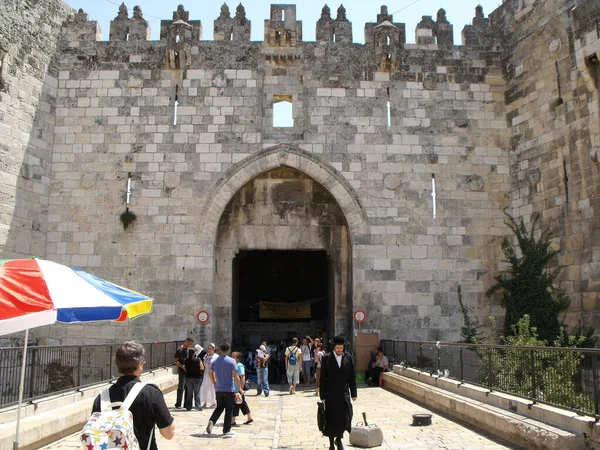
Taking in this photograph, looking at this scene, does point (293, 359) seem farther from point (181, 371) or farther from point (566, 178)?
point (566, 178)

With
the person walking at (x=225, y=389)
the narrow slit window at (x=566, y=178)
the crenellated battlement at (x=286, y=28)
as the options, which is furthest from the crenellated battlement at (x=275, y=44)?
the person walking at (x=225, y=389)

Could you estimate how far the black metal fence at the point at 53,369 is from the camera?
7.65m

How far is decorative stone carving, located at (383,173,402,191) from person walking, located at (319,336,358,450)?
9.14m

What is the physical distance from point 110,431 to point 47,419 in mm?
4157

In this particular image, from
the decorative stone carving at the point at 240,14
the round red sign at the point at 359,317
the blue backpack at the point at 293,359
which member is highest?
the decorative stone carving at the point at 240,14

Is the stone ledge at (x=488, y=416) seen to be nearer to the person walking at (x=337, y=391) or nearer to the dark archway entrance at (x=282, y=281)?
the person walking at (x=337, y=391)

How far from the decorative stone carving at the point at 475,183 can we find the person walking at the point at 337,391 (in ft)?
32.5

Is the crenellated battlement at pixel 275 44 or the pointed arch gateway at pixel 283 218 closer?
the pointed arch gateway at pixel 283 218

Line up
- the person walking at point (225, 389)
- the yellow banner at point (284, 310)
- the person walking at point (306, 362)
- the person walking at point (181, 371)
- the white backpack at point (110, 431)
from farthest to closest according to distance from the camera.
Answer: the yellow banner at point (284, 310) < the person walking at point (306, 362) < the person walking at point (181, 371) < the person walking at point (225, 389) < the white backpack at point (110, 431)

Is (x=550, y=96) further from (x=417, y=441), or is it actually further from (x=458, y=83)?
(x=417, y=441)

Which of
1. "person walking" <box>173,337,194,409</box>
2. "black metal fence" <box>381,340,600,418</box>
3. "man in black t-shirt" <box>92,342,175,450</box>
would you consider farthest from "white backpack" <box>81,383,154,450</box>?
"person walking" <box>173,337,194,409</box>

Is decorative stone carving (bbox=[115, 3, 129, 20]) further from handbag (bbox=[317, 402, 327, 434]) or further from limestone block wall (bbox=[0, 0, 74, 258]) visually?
handbag (bbox=[317, 402, 327, 434])

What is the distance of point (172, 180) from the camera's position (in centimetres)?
1548

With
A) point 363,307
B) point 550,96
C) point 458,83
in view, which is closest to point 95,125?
point 363,307
